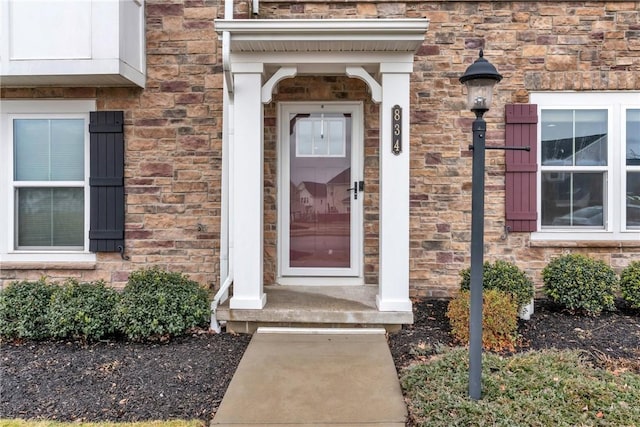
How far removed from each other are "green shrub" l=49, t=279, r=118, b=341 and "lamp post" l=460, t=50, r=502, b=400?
3.00 m

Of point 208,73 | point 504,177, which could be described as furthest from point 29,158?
point 504,177

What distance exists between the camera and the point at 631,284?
4.26 meters

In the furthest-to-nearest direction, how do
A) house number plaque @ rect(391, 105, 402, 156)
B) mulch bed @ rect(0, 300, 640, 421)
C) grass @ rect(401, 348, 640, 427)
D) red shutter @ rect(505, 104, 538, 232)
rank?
1. red shutter @ rect(505, 104, 538, 232)
2. house number plaque @ rect(391, 105, 402, 156)
3. mulch bed @ rect(0, 300, 640, 421)
4. grass @ rect(401, 348, 640, 427)

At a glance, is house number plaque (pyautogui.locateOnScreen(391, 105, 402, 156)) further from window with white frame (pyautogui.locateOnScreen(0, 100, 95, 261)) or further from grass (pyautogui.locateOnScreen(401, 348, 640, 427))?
window with white frame (pyautogui.locateOnScreen(0, 100, 95, 261))

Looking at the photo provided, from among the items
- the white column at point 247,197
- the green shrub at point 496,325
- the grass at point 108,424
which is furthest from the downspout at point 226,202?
the green shrub at point 496,325

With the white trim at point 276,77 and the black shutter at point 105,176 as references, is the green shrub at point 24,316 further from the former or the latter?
the white trim at point 276,77

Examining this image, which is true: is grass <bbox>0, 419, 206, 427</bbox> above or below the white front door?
below

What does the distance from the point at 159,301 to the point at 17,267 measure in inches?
94.2

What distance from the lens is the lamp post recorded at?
248 cm

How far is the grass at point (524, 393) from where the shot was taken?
2.30 m

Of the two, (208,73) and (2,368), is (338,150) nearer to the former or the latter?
(208,73)

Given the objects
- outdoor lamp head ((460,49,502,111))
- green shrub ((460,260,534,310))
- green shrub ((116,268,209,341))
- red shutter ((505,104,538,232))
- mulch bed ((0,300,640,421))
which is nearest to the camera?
outdoor lamp head ((460,49,502,111))

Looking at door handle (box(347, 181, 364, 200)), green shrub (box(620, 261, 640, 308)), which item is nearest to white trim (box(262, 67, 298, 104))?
door handle (box(347, 181, 364, 200))

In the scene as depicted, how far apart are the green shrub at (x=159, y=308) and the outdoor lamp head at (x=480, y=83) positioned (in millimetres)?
2937
